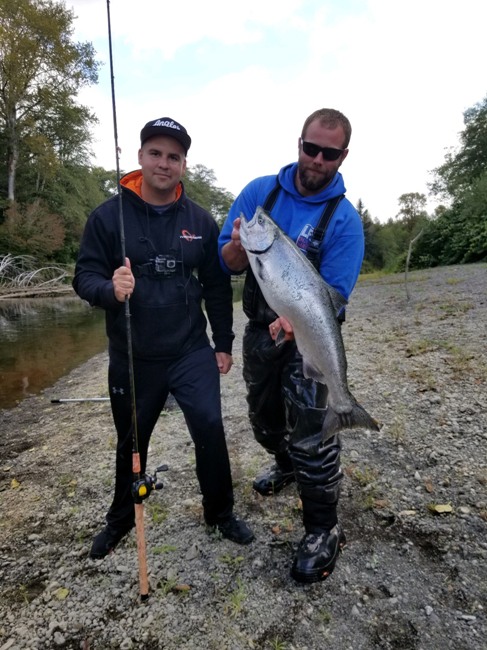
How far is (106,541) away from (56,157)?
119 feet

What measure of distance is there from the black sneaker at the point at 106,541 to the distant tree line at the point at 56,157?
3150 centimetres

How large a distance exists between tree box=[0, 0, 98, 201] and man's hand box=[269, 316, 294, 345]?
35.0 m

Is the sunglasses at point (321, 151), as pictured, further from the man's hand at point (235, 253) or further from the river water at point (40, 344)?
the river water at point (40, 344)

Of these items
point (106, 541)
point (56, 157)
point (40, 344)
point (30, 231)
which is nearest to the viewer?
point (106, 541)

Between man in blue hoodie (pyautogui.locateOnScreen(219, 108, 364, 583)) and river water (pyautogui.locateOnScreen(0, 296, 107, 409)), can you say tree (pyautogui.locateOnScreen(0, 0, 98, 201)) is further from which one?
man in blue hoodie (pyautogui.locateOnScreen(219, 108, 364, 583))

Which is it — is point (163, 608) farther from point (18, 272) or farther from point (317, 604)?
point (18, 272)

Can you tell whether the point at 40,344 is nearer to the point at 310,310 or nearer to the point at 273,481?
the point at 273,481

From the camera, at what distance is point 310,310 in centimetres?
285

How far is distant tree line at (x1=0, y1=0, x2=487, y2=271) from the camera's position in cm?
3038

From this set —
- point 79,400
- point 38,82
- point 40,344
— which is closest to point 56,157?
point 38,82

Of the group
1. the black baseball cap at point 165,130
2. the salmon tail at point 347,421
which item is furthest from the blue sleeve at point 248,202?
the salmon tail at point 347,421

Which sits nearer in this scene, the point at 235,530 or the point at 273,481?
the point at 235,530

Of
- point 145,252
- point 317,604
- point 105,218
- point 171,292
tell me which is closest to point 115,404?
point 171,292

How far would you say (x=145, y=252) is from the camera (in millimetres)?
3113
